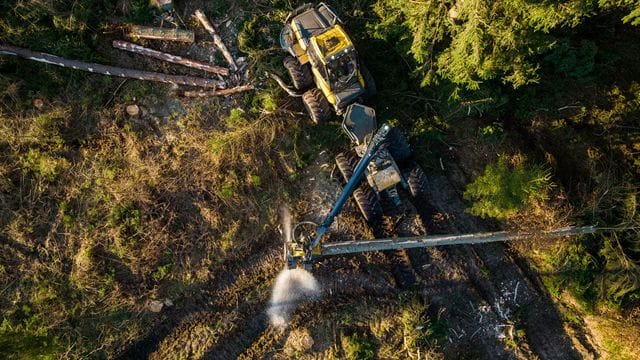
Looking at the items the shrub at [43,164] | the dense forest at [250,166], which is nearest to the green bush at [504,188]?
the dense forest at [250,166]

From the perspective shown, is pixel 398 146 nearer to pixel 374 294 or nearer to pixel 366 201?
pixel 366 201

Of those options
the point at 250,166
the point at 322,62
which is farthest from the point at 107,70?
the point at 322,62

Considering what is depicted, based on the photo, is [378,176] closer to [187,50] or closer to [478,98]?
[478,98]

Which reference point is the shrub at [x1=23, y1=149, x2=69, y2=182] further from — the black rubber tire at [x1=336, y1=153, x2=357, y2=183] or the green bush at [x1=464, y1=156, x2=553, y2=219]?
the green bush at [x1=464, y1=156, x2=553, y2=219]

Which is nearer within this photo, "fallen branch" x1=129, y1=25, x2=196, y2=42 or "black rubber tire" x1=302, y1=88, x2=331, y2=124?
"black rubber tire" x1=302, y1=88, x2=331, y2=124

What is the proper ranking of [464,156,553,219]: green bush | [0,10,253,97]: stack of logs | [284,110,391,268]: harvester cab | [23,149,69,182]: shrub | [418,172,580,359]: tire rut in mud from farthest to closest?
[418,172,580,359]: tire rut in mud
[0,10,253,97]: stack of logs
[464,156,553,219]: green bush
[23,149,69,182]: shrub
[284,110,391,268]: harvester cab

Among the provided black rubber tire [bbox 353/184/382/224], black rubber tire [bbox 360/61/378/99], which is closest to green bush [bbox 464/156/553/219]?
black rubber tire [bbox 353/184/382/224]
